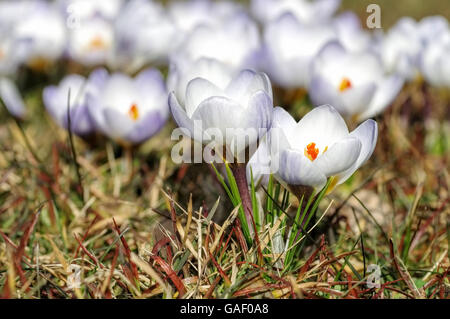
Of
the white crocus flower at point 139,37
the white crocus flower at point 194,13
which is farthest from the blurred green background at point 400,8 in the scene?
the white crocus flower at point 139,37

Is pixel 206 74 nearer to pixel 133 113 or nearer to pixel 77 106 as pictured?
pixel 133 113

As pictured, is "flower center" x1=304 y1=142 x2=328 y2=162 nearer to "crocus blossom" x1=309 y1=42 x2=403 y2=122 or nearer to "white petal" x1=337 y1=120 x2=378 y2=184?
"white petal" x1=337 y1=120 x2=378 y2=184

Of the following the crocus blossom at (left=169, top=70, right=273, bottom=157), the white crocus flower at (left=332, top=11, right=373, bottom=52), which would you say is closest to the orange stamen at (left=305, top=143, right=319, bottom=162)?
the crocus blossom at (left=169, top=70, right=273, bottom=157)

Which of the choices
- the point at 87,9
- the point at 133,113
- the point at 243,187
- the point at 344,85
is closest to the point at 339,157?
the point at 243,187

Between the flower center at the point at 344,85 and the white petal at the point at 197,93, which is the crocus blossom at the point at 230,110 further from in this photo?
the flower center at the point at 344,85

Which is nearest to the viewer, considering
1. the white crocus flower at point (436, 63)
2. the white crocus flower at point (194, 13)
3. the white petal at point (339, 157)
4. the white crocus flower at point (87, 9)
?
the white petal at point (339, 157)
